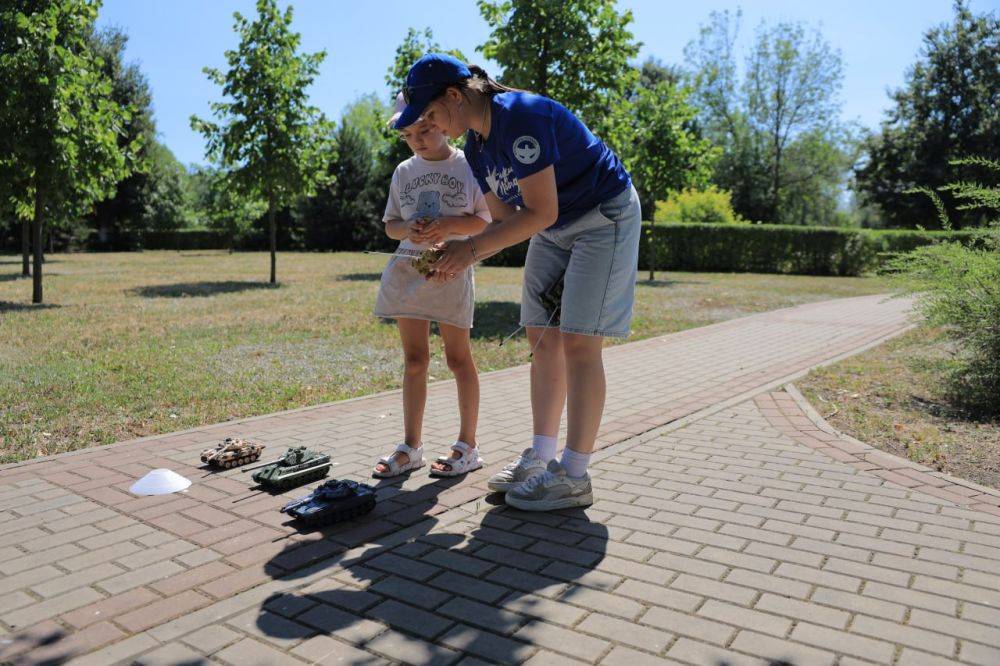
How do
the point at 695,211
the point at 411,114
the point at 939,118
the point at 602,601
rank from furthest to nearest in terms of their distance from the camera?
the point at 939,118 → the point at 695,211 → the point at 411,114 → the point at 602,601

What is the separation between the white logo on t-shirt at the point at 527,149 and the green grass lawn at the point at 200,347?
331 cm

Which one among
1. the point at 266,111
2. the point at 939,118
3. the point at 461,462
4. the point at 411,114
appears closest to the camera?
the point at 411,114

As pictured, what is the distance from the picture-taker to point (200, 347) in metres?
8.59

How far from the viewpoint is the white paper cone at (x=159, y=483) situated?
3.90m

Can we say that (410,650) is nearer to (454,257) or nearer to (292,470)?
(454,257)

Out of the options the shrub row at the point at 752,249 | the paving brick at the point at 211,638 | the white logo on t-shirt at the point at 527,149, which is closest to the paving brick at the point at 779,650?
the paving brick at the point at 211,638

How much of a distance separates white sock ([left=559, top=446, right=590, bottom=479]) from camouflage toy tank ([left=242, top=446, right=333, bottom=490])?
129cm

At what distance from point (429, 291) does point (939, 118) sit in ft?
135

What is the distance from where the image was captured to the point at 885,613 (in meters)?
2.68

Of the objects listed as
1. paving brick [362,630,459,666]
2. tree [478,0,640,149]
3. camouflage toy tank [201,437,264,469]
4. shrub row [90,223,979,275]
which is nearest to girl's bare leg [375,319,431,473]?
camouflage toy tank [201,437,264,469]

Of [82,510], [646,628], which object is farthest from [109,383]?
[646,628]

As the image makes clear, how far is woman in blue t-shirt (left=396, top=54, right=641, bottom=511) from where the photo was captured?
3273 millimetres

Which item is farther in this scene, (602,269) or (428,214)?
(428,214)

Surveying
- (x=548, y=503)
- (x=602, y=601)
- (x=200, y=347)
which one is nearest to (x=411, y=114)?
(x=548, y=503)
